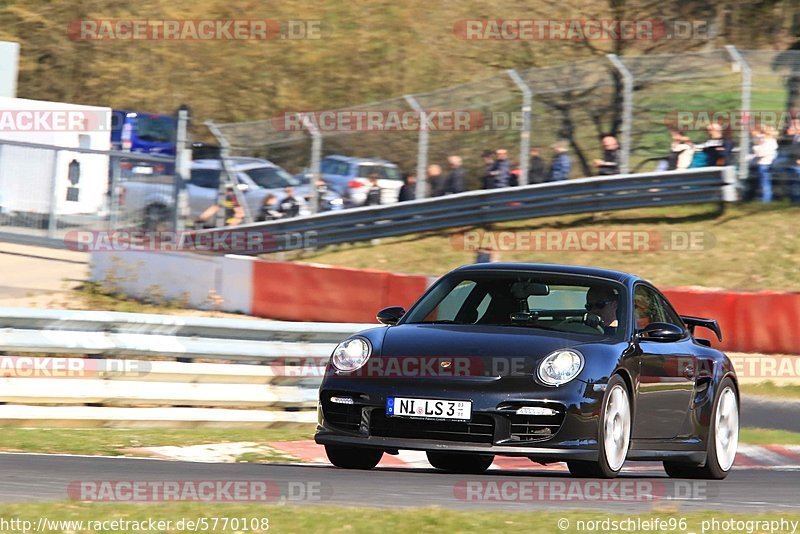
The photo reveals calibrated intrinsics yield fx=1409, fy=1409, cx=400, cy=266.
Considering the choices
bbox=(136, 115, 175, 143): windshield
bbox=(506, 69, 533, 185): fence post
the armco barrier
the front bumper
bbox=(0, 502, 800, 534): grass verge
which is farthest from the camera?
bbox=(506, 69, 533, 185): fence post

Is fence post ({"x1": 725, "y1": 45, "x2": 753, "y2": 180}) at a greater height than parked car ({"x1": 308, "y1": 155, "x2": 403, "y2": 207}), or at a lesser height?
greater

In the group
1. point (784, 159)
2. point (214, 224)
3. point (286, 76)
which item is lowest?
point (214, 224)

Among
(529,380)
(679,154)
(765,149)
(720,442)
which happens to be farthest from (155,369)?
(679,154)

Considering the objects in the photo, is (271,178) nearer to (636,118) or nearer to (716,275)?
(636,118)

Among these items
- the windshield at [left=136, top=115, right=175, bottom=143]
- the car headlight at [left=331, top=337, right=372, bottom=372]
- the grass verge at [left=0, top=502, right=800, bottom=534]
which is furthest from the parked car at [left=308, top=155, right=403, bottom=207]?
the grass verge at [left=0, top=502, right=800, bottom=534]

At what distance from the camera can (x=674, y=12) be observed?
3097 centimetres

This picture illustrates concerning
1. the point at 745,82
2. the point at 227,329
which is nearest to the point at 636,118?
the point at 745,82

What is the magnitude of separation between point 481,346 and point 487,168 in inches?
624

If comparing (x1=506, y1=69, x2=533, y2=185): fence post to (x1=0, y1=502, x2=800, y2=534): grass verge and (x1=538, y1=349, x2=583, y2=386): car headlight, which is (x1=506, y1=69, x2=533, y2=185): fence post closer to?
(x1=538, y1=349, x2=583, y2=386): car headlight

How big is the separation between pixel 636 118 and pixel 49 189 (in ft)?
30.1

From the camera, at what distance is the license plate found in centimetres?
732

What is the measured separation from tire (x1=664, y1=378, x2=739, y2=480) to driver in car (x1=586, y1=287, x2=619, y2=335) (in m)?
1.15

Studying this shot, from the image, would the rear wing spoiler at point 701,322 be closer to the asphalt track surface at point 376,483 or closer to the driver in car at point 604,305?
the asphalt track surface at point 376,483

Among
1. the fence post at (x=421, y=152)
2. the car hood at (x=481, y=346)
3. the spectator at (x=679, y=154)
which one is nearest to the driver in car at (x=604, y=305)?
the car hood at (x=481, y=346)
